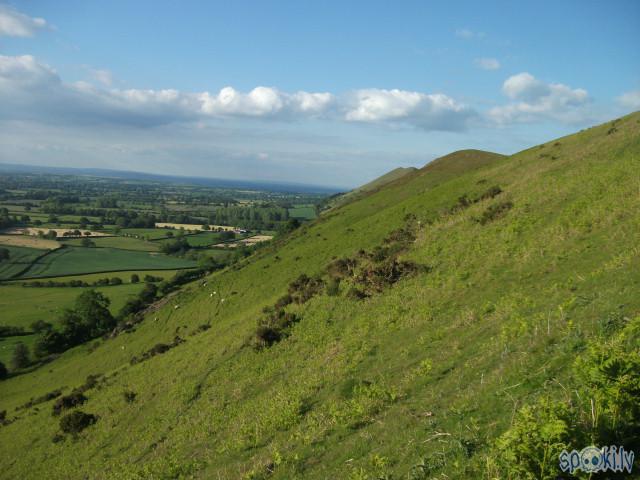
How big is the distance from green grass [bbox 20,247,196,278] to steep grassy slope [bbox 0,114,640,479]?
98.3 m

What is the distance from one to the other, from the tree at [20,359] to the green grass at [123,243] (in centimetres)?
9313

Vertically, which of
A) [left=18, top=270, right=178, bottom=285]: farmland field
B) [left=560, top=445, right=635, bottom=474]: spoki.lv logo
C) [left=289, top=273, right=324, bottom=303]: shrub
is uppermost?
[left=560, top=445, right=635, bottom=474]: spoki.lv logo

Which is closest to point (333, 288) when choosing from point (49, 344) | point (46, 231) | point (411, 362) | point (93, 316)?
point (411, 362)

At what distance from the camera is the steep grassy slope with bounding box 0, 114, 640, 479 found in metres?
11.2

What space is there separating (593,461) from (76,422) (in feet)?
113

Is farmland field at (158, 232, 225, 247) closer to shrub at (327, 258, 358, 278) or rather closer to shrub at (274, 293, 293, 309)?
shrub at (274, 293, 293, 309)

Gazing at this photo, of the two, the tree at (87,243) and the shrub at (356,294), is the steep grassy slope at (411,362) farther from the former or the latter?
the tree at (87,243)

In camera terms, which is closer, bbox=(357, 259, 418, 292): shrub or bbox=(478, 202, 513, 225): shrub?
bbox=(357, 259, 418, 292): shrub

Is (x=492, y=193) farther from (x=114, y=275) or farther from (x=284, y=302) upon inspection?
(x=114, y=275)

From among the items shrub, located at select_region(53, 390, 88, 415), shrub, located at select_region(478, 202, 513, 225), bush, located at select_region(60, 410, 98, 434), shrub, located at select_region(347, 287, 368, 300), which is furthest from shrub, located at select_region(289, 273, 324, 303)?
shrub, located at select_region(53, 390, 88, 415)

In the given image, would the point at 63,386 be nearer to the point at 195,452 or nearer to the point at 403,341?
the point at 195,452

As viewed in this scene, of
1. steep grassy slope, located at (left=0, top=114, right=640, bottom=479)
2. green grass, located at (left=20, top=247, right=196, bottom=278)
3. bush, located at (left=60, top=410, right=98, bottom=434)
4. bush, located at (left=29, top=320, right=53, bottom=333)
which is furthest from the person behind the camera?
green grass, located at (left=20, top=247, right=196, bottom=278)

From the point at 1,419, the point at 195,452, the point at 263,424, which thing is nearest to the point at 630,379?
the point at 263,424

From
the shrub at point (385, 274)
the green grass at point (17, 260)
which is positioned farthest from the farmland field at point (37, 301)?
→ the shrub at point (385, 274)
